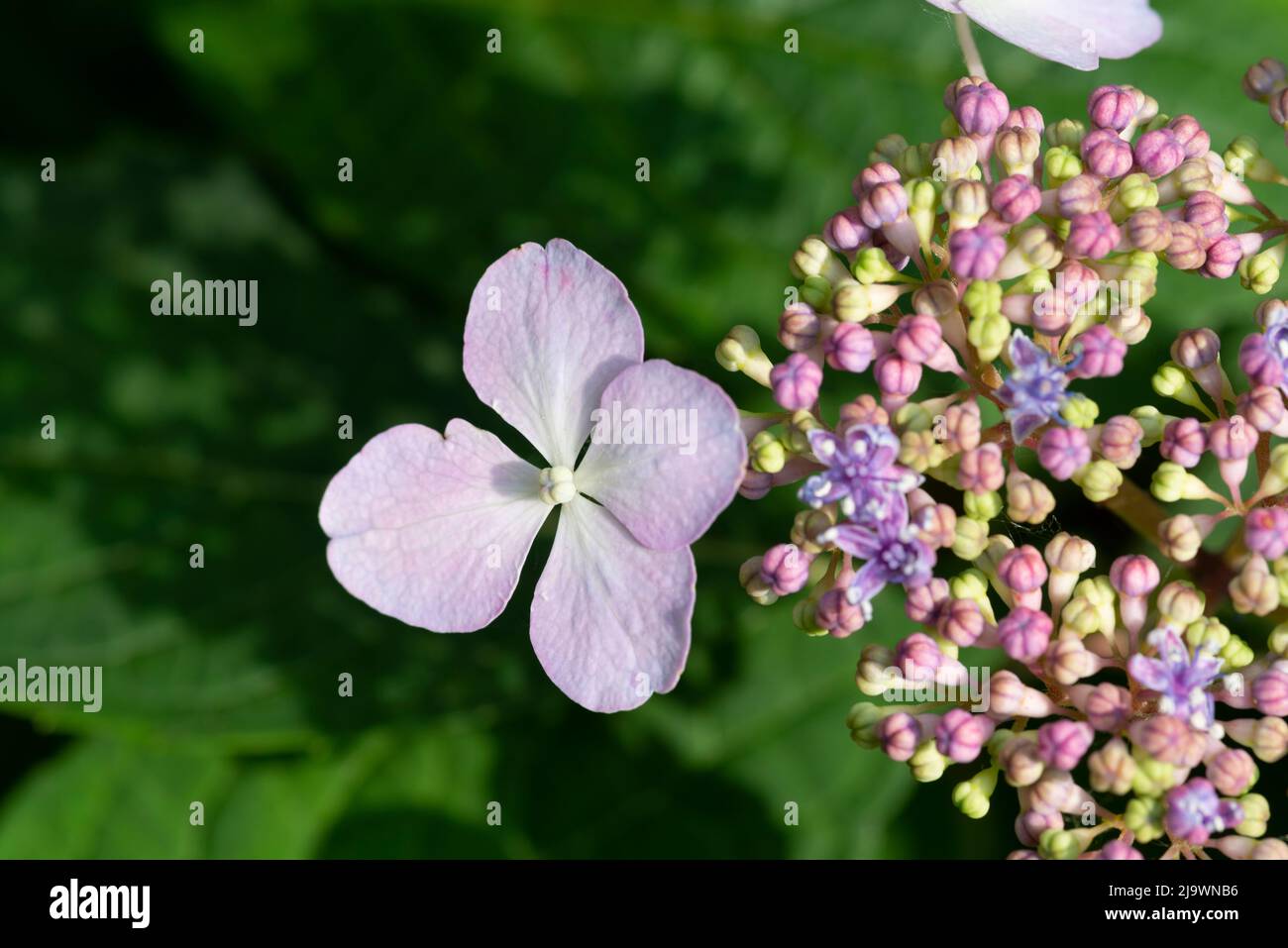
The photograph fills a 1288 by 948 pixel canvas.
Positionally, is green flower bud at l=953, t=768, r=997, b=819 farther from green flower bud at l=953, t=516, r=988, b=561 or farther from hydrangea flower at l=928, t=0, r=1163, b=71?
hydrangea flower at l=928, t=0, r=1163, b=71

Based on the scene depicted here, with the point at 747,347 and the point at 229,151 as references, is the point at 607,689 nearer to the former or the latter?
the point at 747,347

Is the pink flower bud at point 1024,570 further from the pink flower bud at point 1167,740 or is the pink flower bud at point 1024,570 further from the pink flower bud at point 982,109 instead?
the pink flower bud at point 982,109

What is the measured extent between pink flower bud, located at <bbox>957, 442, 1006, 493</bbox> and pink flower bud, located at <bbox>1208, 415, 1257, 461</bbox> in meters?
0.27

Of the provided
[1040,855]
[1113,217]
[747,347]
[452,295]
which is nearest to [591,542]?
[747,347]

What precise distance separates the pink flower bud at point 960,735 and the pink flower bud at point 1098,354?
44 cm

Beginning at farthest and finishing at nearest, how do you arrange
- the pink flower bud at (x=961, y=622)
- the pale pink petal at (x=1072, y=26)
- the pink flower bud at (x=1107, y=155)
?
the pale pink petal at (x=1072, y=26), the pink flower bud at (x=1107, y=155), the pink flower bud at (x=961, y=622)

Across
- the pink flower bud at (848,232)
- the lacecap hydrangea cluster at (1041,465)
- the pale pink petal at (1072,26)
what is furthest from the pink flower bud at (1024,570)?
the pale pink petal at (1072,26)

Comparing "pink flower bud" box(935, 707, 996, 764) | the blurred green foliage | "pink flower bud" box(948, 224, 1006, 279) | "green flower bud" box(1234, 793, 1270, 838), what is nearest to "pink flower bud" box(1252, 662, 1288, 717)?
"green flower bud" box(1234, 793, 1270, 838)

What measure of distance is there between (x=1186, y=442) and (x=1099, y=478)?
0.42ft

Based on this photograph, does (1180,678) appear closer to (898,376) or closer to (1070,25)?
(898,376)

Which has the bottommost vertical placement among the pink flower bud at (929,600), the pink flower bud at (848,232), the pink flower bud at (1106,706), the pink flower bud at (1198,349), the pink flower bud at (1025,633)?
the pink flower bud at (1106,706)

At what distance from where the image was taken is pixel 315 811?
2711mm

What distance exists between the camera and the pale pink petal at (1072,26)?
1.81 meters

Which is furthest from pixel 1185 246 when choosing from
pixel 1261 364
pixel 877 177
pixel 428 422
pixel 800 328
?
pixel 428 422
